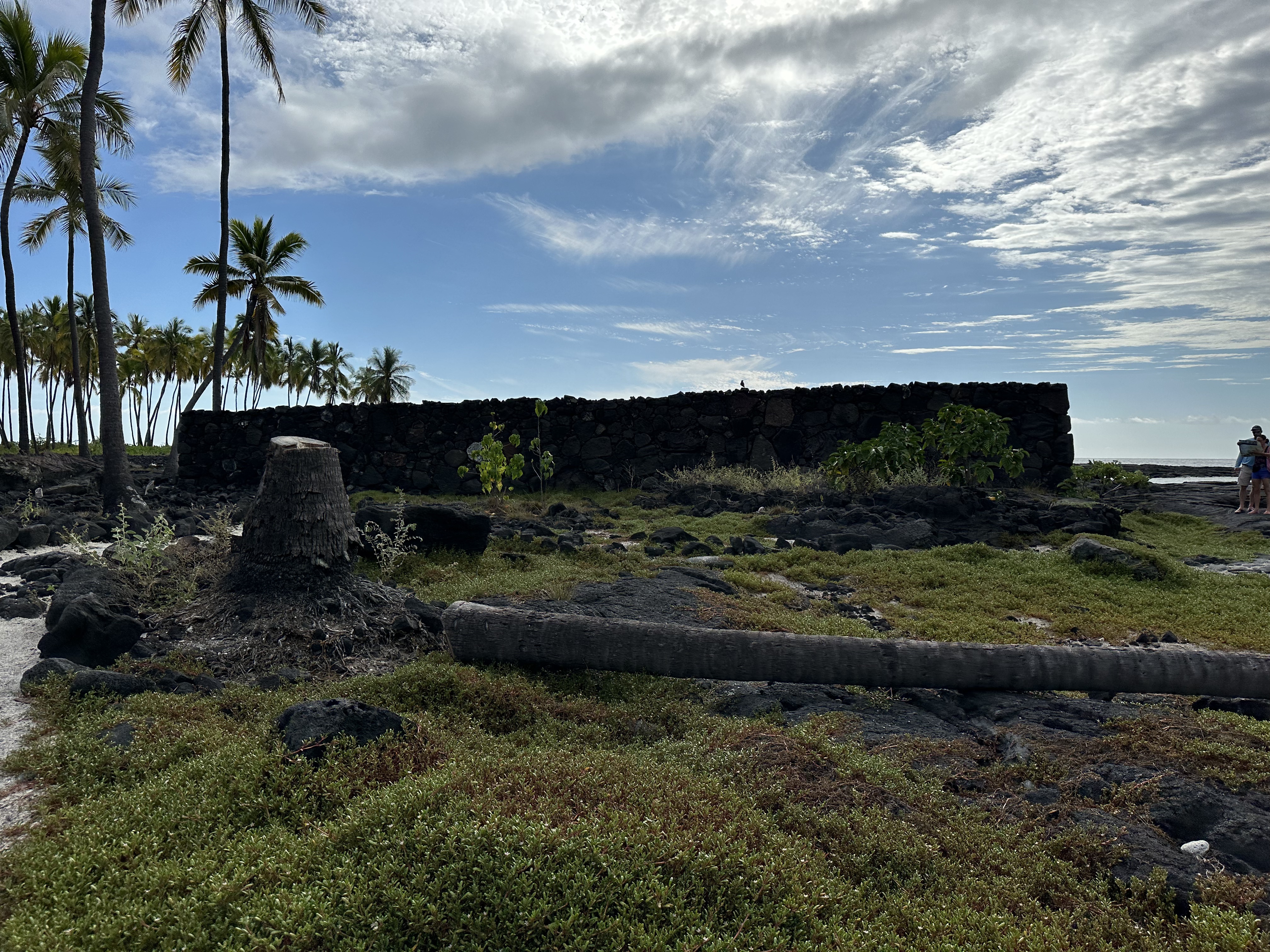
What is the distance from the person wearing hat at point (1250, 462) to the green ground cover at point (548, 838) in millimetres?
12883

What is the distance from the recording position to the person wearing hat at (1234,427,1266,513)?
45.5 ft

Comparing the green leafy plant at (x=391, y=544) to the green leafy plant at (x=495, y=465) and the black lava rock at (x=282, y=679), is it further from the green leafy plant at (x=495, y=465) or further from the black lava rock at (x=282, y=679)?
the green leafy plant at (x=495, y=465)

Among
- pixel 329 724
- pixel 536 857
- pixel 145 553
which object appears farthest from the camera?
pixel 145 553

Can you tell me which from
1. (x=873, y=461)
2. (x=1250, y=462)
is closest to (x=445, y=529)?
(x=873, y=461)

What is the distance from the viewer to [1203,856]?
2.86m

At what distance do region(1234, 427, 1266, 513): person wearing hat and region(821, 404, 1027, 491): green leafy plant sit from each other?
13.8 feet

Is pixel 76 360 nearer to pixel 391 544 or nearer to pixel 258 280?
pixel 258 280

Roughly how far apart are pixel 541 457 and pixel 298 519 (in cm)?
998

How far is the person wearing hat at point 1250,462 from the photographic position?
1388 centimetres

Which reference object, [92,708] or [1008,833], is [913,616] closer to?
[1008,833]

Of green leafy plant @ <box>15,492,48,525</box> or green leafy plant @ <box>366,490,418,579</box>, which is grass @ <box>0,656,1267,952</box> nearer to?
green leafy plant @ <box>366,490,418,579</box>

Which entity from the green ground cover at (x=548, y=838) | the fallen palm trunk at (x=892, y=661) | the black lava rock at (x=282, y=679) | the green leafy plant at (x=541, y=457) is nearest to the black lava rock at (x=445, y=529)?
the black lava rock at (x=282, y=679)

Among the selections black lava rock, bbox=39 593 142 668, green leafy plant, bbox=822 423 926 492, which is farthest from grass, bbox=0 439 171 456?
black lava rock, bbox=39 593 142 668

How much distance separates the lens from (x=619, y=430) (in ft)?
57.6
